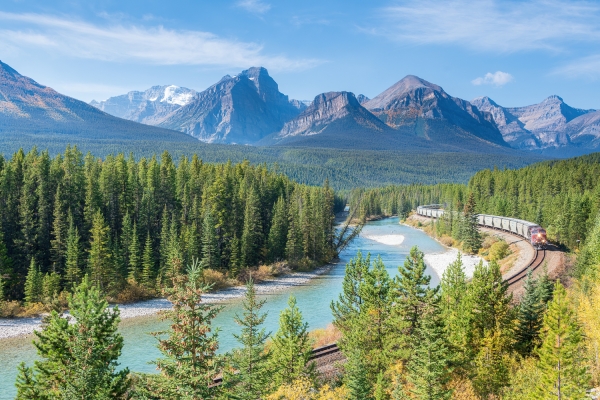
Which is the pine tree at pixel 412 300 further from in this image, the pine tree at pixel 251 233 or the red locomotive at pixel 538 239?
the red locomotive at pixel 538 239

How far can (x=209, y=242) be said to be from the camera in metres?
66.4

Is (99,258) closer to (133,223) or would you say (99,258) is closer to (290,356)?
(133,223)

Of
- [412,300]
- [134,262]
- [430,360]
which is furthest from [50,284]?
[430,360]

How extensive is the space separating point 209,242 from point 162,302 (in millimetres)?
12097

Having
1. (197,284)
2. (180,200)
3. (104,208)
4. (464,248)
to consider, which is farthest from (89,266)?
(464,248)

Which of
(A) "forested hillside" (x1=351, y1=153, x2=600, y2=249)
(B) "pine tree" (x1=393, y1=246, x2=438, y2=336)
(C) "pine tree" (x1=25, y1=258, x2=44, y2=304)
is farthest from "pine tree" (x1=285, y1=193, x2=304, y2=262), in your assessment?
(B) "pine tree" (x1=393, y1=246, x2=438, y2=336)

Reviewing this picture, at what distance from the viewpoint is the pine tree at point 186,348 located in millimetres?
16547

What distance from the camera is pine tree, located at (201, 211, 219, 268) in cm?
6631

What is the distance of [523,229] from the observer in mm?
82250

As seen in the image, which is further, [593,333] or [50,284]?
[50,284]

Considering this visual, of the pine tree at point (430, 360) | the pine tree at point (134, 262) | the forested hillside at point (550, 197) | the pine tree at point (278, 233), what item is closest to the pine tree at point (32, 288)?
the pine tree at point (134, 262)

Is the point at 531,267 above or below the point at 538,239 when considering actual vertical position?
below

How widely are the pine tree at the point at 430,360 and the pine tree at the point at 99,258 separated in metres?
42.6

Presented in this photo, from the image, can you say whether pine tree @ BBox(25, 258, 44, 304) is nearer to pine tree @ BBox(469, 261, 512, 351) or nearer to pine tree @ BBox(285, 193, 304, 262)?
pine tree @ BBox(285, 193, 304, 262)
